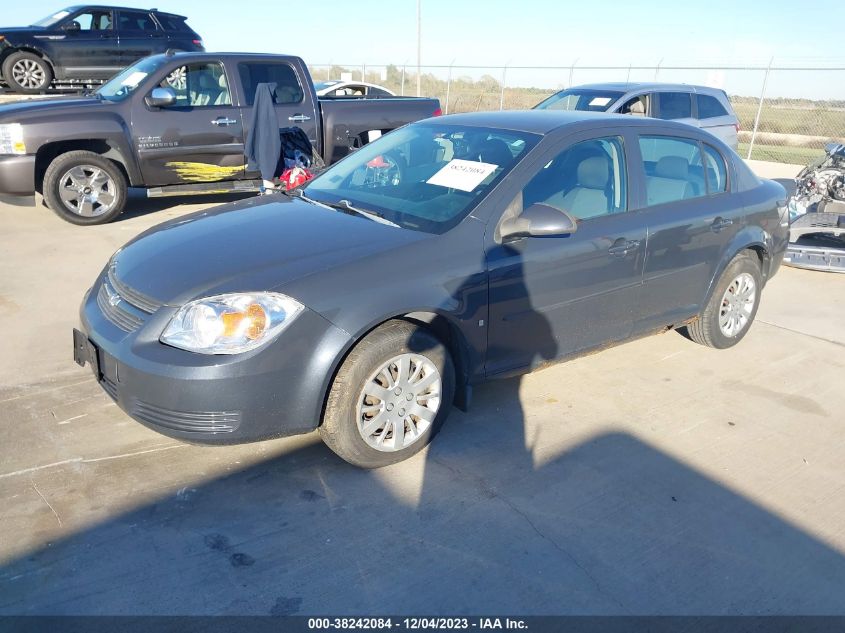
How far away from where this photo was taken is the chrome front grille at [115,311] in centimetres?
326

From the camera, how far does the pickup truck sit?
7.72 m

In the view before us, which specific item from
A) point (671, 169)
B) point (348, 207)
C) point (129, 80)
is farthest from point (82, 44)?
point (671, 169)

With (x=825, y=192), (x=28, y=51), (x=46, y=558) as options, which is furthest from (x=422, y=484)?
(x=28, y=51)

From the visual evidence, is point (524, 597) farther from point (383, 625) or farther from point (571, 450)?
point (571, 450)

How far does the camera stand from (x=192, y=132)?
27.4 feet

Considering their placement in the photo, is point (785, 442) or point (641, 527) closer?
point (641, 527)

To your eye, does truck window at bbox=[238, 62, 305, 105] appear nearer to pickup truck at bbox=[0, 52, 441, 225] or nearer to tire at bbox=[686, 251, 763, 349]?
pickup truck at bbox=[0, 52, 441, 225]

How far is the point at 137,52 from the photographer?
572 inches

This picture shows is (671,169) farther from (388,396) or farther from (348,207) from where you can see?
(388,396)

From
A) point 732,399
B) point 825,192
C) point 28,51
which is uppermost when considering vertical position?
point 28,51

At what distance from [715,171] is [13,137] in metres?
6.98

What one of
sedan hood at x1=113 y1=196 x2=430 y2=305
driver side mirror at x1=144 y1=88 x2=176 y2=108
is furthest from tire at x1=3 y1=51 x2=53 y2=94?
sedan hood at x1=113 y1=196 x2=430 y2=305

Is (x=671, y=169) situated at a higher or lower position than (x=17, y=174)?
higher

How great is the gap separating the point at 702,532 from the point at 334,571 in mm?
1647
